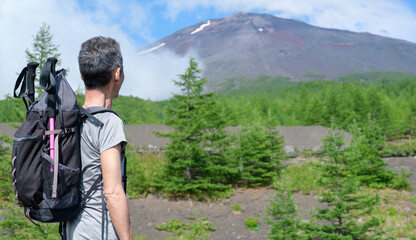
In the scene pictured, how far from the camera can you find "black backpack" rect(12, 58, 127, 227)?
5.99 feet

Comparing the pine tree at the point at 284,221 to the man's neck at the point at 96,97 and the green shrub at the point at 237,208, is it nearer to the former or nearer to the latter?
the green shrub at the point at 237,208

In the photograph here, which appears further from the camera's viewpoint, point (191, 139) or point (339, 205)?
point (191, 139)

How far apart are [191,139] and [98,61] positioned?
13.0 meters

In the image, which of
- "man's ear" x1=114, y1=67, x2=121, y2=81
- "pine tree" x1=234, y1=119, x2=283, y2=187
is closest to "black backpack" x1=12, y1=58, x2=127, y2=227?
"man's ear" x1=114, y1=67, x2=121, y2=81

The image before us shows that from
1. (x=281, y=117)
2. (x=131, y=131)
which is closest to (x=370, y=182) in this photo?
(x=131, y=131)

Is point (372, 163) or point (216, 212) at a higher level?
point (372, 163)

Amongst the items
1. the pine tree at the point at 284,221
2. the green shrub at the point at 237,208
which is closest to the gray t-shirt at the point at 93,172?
the pine tree at the point at 284,221

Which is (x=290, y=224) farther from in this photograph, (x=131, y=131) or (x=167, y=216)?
(x=131, y=131)

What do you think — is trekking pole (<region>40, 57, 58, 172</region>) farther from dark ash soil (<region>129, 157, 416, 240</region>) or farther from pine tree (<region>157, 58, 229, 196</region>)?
pine tree (<region>157, 58, 229, 196</region>)

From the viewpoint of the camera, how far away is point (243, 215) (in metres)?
13.4

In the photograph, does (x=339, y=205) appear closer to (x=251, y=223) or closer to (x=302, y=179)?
(x=251, y=223)

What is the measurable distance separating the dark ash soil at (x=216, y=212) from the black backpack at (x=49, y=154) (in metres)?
9.60

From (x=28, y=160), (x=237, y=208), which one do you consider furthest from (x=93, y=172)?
(x=237, y=208)

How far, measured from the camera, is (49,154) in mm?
1849
